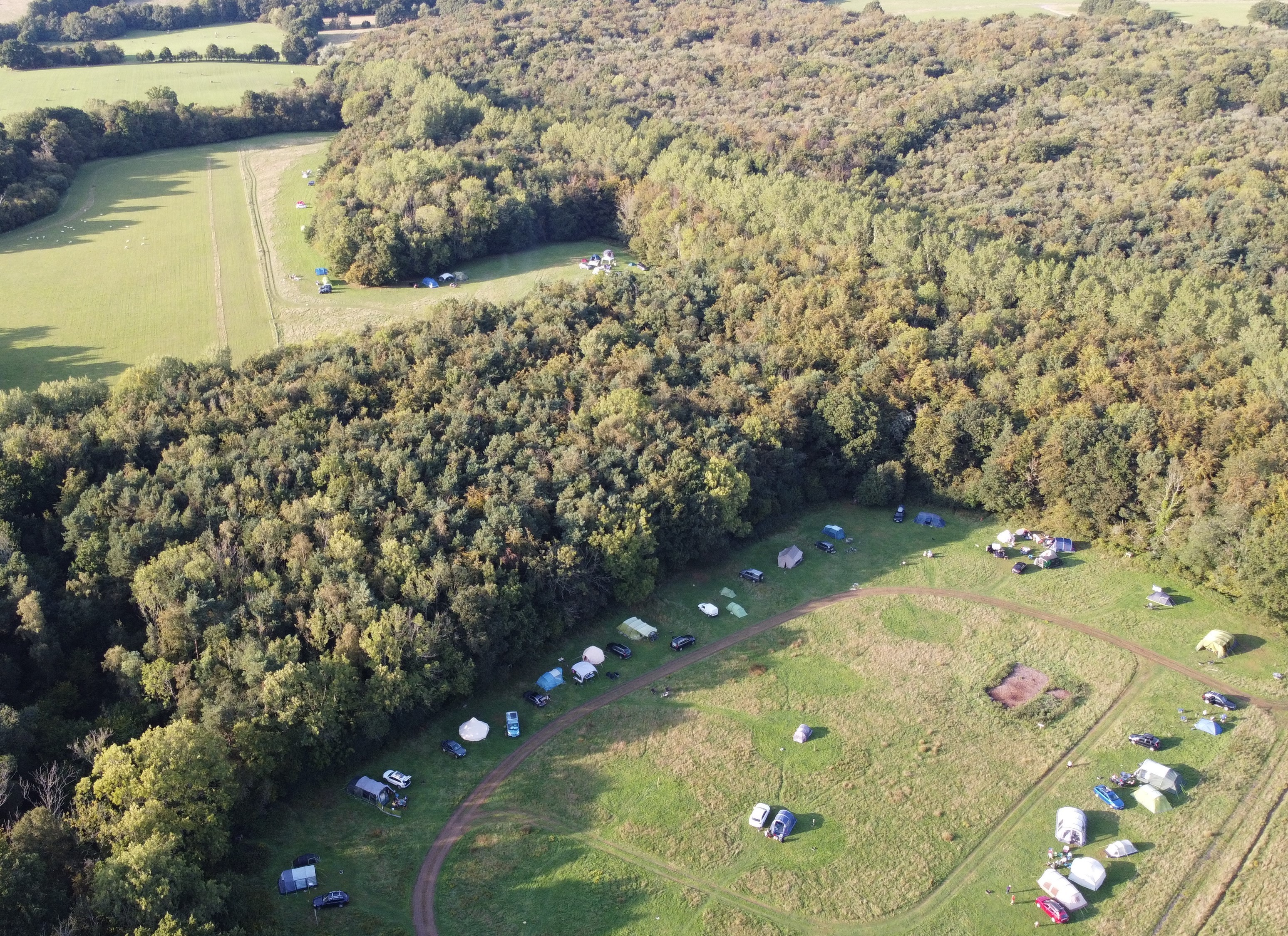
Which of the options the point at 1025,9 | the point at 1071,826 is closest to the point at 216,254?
the point at 1071,826

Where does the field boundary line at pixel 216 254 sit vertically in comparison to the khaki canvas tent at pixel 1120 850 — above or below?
above

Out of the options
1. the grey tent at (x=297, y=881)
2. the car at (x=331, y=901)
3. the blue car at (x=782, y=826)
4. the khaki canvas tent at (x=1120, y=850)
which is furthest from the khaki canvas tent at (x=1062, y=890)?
the grey tent at (x=297, y=881)

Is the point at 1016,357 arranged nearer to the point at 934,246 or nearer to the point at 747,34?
the point at 934,246

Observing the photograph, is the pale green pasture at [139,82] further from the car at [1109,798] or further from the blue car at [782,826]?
the car at [1109,798]

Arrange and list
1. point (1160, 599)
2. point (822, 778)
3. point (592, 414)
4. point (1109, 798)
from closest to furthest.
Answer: point (1109, 798), point (822, 778), point (1160, 599), point (592, 414)

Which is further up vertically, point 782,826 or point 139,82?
point 139,82

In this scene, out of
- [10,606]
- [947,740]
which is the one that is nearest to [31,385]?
[10,606]

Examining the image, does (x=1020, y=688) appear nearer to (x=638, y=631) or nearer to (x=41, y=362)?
(x=638, y=631)
